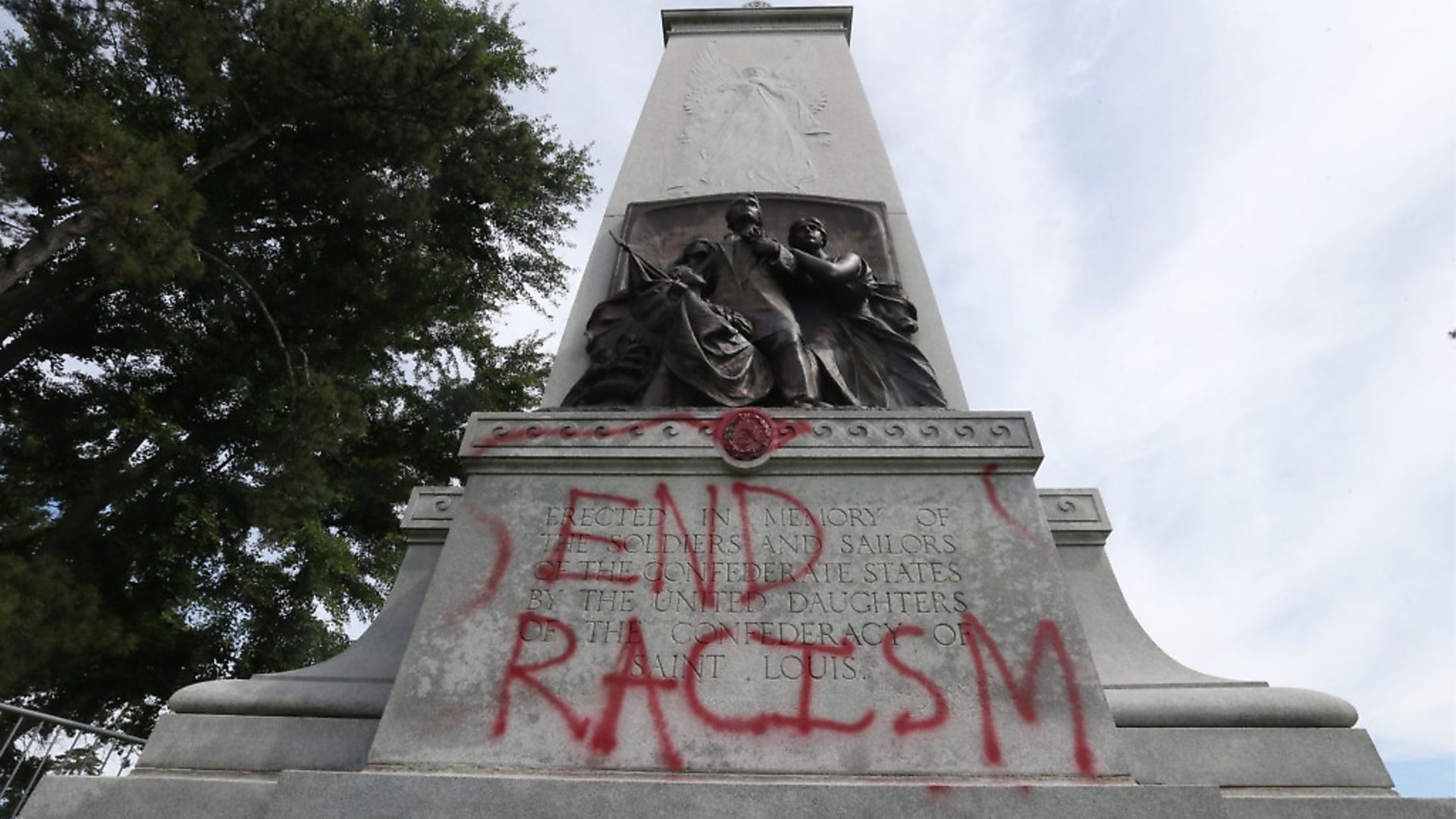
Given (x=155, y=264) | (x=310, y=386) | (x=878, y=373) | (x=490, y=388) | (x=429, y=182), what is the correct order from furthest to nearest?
1. (x=490, y=388)
2. (x=429, y=182)
3. (x=310, y=386)
4. (x=155, y=264)
5. (x=878, y=373)

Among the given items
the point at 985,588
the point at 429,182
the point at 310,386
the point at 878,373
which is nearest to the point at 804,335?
the point at 878,373

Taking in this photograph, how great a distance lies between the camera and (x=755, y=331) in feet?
15.1

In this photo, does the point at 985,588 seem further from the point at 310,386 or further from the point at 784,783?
the point at 310,386

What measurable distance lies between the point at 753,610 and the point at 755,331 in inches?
70.0

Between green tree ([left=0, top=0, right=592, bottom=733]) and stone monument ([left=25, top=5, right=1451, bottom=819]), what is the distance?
18.6ft

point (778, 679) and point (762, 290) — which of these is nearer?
point (778, 679)

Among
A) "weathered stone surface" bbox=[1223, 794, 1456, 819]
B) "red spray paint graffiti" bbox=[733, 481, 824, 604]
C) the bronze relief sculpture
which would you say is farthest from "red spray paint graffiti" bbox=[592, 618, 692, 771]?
"weathered stone surface" bbox=[1223, 794, 1456, 819]

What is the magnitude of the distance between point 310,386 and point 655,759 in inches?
331

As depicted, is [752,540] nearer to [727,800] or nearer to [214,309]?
[727,800]

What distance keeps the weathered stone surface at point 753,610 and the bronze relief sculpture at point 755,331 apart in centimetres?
48

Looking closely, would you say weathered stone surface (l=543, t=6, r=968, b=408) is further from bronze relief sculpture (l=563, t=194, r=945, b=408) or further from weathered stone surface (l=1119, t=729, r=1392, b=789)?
weathered stone surface (l=1119, t=729, r=1392, b=789)

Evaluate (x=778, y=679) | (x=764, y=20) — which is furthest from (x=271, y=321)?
(x=778, y=679)

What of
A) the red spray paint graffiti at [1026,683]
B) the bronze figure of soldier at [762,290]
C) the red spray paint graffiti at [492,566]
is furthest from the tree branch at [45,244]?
the red spray paint graffiti at [1026,683]

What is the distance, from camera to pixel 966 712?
305 centimetres
